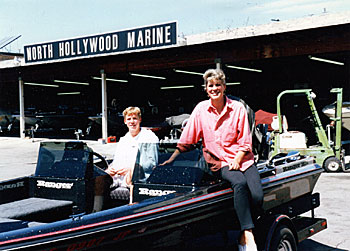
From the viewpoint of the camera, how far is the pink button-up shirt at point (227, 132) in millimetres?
3486

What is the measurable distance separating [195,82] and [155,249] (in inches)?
855

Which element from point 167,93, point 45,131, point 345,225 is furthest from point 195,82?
point 345,225

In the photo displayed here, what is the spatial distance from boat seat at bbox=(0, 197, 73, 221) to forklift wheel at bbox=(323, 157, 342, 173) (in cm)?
814

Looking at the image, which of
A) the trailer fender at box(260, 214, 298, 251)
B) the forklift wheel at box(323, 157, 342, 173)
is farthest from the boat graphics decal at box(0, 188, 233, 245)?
the forklift wheel at box(323, 157, 342, 173)

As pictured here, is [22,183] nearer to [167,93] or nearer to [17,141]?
[17,141]

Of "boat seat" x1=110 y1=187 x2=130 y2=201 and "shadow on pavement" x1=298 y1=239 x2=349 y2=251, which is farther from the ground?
"boat seat" x1=110 y1=187 x2=130 y2=201

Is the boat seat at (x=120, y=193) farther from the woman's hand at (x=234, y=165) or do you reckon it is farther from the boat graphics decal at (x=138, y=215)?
the woman's hand at (x=234, y=165)

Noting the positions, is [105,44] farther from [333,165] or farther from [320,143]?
[333,165]

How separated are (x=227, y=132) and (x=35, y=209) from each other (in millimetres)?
1665

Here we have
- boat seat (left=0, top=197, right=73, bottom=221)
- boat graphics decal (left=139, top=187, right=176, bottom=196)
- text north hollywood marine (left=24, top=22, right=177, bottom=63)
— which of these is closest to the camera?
boat seat (left=0, top=197, right=73, bottom=221)

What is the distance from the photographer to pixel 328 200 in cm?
722

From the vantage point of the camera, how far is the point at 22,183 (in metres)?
4.00

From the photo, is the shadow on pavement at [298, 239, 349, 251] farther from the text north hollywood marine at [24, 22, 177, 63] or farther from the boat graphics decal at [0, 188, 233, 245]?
the text north hollywood marine at [24, 22, 177, 63]

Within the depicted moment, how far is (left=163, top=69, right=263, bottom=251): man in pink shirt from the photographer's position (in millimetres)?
3334
